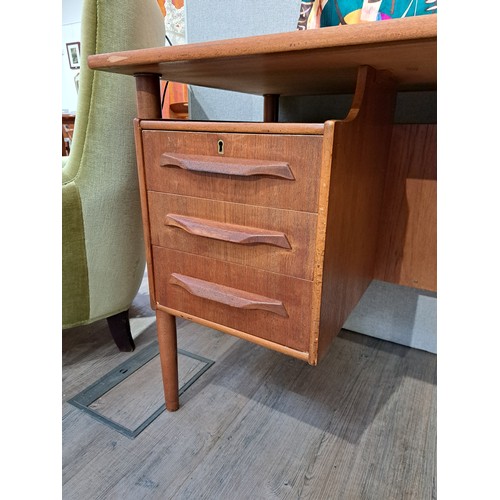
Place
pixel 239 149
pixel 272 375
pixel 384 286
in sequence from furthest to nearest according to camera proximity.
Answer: pixel 384 286 < pixel 272 375 < pixel 239 149

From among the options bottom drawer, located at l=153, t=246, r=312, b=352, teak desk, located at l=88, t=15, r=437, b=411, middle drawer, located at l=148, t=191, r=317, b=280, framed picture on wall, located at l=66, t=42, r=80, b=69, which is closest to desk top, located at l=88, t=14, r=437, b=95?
teak desk, located at l=88, t=15, r=437, b=411

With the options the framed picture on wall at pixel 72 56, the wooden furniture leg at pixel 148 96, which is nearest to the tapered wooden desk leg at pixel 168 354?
the wooden furniture leg at pixel 148 96

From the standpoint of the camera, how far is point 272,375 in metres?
0.97

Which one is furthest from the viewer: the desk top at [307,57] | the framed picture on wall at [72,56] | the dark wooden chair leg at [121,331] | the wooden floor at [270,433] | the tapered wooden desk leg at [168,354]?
the framed picture on wall at [72,56]

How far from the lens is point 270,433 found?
79 centimetres

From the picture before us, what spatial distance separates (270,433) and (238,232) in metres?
0.45

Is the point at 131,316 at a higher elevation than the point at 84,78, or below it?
below

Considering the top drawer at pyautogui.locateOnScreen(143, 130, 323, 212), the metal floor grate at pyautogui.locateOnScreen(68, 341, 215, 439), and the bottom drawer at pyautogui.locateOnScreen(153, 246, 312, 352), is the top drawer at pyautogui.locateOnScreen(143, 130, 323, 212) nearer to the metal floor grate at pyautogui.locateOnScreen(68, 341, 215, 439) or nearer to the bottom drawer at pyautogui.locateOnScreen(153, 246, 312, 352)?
the bottom drawer at pyautogui.locateOnScreen(153, 246, 312, 352)

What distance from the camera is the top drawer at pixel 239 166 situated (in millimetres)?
523

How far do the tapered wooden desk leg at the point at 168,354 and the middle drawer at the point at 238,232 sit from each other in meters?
0.18

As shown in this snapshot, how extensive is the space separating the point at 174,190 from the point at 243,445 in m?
0.52

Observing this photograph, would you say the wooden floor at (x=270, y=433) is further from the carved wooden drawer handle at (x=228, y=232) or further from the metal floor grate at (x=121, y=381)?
the carved wooden drawer handle at (x=228, y=232)

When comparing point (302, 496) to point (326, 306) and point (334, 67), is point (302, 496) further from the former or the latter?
point (334, 67)
